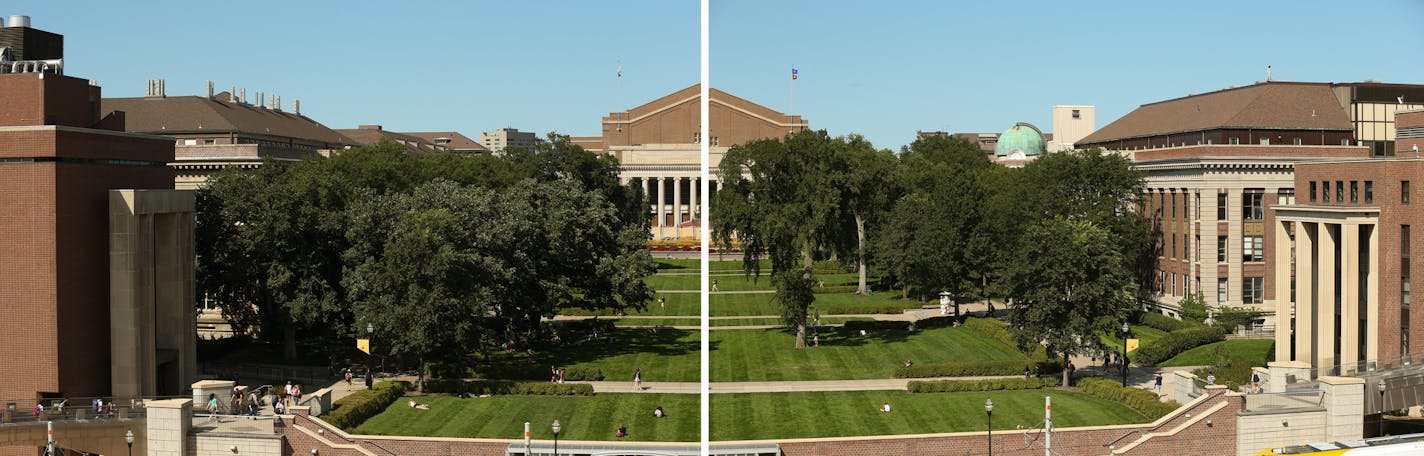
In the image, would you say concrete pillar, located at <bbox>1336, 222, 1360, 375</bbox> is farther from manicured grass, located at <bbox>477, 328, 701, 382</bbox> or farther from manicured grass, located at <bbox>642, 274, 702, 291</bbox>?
manicured grass, located at <bbox>642, 274, 702, 291</bbox>

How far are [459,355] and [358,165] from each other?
31285mm

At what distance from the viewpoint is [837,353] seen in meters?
70.5

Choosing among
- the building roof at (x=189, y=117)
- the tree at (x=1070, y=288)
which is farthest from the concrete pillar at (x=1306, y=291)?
the building roof at (x=189, y=117)

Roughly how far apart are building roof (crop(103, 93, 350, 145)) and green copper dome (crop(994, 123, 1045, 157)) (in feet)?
341

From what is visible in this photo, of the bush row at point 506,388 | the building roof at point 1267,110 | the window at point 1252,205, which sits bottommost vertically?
the bush row at point 506,388

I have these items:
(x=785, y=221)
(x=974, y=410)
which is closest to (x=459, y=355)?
(x=785, y=221)

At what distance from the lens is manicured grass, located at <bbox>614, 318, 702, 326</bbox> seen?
83.5 metres

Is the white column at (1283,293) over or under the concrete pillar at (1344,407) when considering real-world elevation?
over

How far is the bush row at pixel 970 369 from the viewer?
2443 inches

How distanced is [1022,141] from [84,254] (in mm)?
151982

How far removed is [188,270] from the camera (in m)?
57.8

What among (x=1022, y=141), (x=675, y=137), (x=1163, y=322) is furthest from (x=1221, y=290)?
(x=675, y=137)

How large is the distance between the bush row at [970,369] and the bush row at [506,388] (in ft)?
49.3

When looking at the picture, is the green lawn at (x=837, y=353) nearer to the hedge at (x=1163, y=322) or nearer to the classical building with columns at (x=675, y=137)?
the hedge at (x=1163, y=322)
